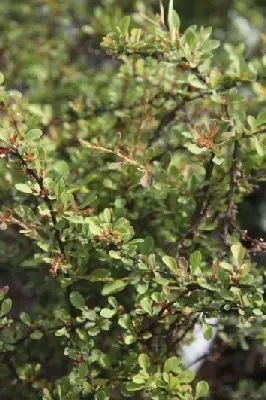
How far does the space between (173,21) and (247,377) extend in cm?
158

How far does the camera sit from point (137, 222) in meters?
1.94

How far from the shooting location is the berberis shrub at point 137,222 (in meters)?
1.50

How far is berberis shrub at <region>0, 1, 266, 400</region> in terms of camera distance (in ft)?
4.92

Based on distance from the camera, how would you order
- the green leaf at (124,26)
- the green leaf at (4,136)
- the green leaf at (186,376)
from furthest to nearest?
the green leaf at (124,26) → the green leaf at (186,376) → the green leaf at (4,136)

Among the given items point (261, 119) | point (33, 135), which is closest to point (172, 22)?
point (261, 119)

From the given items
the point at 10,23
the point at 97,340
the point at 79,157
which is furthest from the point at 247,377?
the point at 10,23

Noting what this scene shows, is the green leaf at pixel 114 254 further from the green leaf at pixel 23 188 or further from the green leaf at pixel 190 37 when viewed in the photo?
the green leaf at pixel 190 37

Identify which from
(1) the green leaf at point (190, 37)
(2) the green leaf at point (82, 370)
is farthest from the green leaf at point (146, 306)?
(1) the green leaf at point (190, 37)

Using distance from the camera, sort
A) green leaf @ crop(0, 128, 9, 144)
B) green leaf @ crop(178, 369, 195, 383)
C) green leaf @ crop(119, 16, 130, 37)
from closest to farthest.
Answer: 1. green leaf @ crop(0, 128, 9, 144)
2. green leaf @ crop(178, 369, 195, 383)
3. green leaf @ crop(119, 16, 130, 37)

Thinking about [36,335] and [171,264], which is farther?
[36,335]

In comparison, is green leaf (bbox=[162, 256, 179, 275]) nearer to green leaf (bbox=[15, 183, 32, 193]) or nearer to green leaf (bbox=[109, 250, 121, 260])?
green leaf (bbox=[109, 250, 121, 260])

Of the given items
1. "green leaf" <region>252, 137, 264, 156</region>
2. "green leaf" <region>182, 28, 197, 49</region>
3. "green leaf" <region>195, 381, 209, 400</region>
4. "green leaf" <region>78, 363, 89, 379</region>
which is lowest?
"green leaf" <region>195, 381, 209, 400</region>

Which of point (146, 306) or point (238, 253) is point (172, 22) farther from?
point (146, 306)

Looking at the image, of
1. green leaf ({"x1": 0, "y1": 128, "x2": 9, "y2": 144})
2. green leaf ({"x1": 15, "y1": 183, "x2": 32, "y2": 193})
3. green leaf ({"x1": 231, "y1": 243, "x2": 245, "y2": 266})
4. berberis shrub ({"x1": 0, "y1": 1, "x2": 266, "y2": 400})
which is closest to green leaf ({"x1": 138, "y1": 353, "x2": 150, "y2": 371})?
berberis shrub ({"x1": 0, "y1": 1, "x2": 266, "y2": 400})
